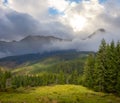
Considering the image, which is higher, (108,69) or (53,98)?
(108,69)

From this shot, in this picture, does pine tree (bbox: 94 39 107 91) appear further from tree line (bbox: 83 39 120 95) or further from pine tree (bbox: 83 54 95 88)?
pine tree (bbox: 83 54 95 88)

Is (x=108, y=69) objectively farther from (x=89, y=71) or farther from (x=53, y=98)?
(x=53, y=98)

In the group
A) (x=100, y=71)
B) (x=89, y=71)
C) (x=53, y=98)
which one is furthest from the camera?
(x=89, y=71)

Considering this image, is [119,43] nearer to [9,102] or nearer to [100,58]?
[100,58]

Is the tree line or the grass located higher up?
the tree line

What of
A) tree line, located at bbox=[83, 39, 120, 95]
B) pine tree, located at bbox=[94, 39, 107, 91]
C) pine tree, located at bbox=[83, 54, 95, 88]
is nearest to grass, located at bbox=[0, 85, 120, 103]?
tree line, located at bbox=[83, 39, 120, 95]

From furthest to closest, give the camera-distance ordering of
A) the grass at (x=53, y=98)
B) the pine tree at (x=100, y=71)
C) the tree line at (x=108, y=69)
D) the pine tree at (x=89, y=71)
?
the pine tree at (x=89, y=71)
the pine tree at (x=100, y=71)
the tree line at (x=108, y=69)
the grass at (x=53, y=98)

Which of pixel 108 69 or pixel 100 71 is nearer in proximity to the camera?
pixel 108 69

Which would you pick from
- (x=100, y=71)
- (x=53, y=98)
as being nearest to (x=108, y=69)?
(x=100, y=71)

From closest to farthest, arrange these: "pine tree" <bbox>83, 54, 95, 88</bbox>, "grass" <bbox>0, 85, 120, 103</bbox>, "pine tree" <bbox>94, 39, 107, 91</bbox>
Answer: "grass" <bbox>0, 85, 120, 103</bbox> < "pine tree" <bbox>94, 39, 107, 91</bbox> < "pine tree" <bbox>83, 54, 95, 88</bbox>

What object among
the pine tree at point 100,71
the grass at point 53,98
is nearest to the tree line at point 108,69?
the pine tree at point 100,71

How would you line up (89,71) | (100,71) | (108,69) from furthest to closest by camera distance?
1. (89,71)
2. (100,71)
3. (108,69)

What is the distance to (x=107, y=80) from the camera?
98.5m

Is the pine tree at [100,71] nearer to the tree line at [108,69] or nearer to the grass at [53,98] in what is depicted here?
the tree line at [108,69]
